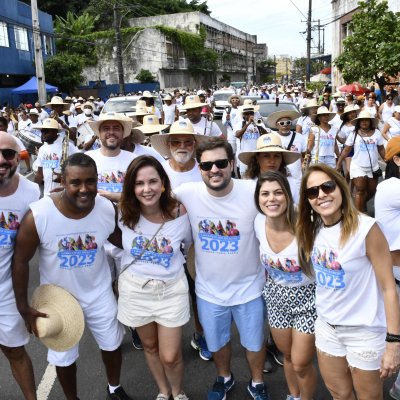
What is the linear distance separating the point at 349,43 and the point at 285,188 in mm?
14837

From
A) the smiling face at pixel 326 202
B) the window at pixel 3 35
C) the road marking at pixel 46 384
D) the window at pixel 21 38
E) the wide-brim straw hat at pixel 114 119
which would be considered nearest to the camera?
the smiling face at pixel 326 202

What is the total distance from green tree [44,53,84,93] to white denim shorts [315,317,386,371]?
3404 cm

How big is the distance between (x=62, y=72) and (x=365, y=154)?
30.7 metres

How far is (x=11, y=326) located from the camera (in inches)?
123

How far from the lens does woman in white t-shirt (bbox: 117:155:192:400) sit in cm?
306

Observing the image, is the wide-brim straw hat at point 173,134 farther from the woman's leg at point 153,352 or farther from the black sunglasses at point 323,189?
the woman's leg at point 153,352

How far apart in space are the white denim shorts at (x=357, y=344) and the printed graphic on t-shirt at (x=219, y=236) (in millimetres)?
813

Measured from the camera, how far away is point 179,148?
13.7 ft

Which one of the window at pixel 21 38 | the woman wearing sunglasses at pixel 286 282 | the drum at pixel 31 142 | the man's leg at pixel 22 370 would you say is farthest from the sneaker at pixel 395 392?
the window at pixel 21 38

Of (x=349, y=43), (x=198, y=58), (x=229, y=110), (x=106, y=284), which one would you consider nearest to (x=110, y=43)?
(x=198, y=58)

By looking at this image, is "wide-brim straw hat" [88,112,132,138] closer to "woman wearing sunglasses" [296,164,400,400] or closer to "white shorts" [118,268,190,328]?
"white shorts" [118,268,190,328]

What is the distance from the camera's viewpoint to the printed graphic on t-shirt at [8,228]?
3004mm

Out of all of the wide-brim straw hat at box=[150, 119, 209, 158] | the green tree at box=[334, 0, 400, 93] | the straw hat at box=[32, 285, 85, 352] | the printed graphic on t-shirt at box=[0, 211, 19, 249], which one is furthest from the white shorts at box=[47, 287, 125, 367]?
the green tree at box=[334, 0, 400, 93]

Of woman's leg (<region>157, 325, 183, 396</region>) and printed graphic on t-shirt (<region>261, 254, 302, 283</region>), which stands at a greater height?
printed graphic on t-shirt (<region>261, 254, 302, 283</region>)
